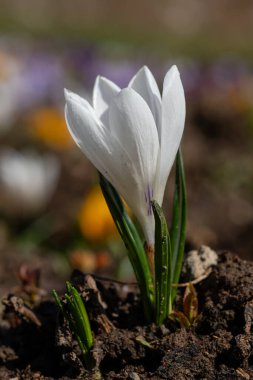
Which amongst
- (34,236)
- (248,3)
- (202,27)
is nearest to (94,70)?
(34,236)

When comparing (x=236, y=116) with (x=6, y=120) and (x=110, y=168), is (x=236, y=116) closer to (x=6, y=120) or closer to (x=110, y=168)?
(x=6, y=120)

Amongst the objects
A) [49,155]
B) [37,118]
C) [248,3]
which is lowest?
[49,155]

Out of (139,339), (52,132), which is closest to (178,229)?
(139,339)

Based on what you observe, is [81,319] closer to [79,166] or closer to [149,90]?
[149,90]

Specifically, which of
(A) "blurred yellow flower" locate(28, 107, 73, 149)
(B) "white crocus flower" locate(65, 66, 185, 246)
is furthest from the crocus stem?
(A) "blurred yellow flower" locate(28, 107, 73, 149)

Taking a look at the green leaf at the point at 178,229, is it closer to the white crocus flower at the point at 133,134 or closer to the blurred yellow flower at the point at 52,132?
the white crocus flower at the point at 133,134

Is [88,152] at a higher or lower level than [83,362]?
higher
